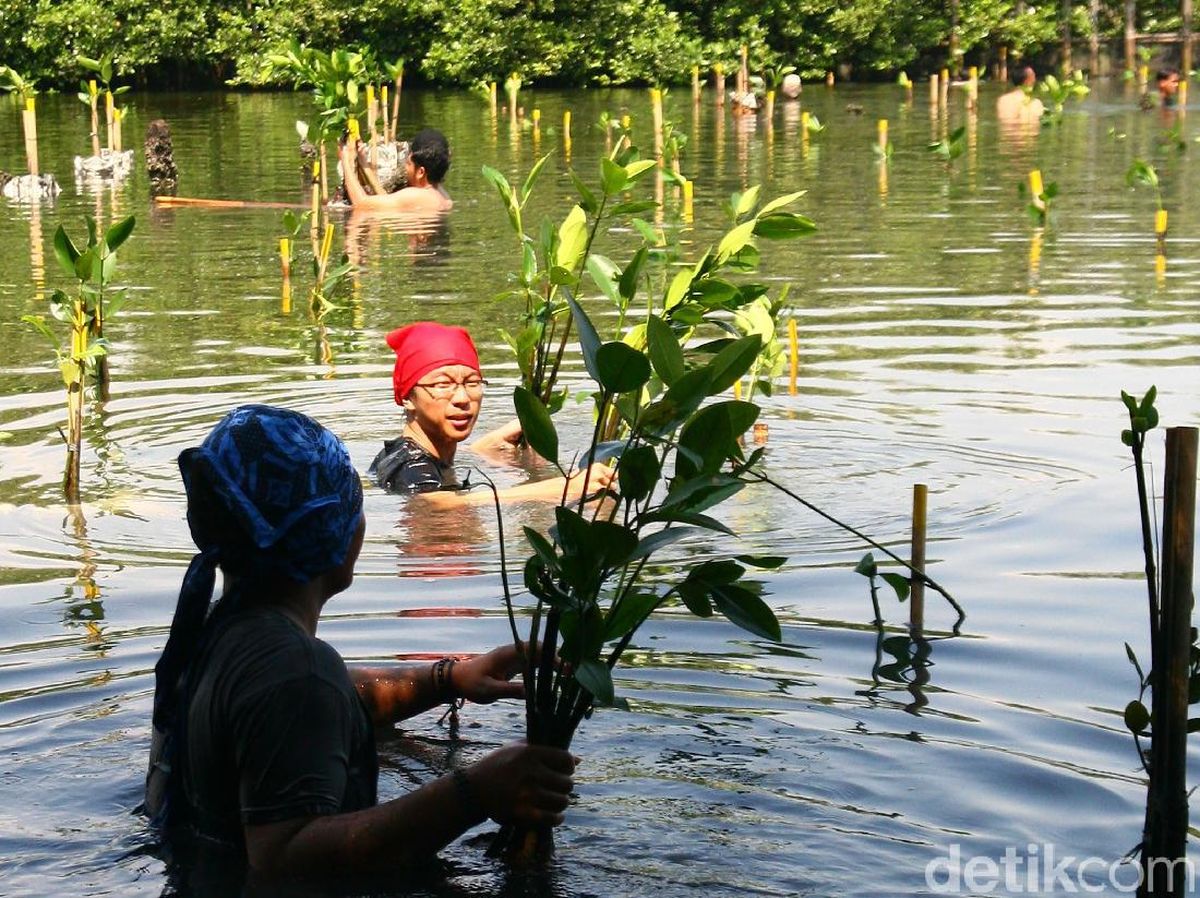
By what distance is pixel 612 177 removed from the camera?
18.1 feet

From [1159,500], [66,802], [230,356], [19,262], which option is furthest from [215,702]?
[19,262]

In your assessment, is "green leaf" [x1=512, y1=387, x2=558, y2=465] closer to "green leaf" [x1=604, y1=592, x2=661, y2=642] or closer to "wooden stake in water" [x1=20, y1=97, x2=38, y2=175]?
"green leaf" [x1=604, y1=592, x2=661, y2=642]

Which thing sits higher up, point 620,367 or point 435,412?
point 620,367

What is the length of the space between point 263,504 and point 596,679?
2.17 ft

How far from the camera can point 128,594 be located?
5.93 meters

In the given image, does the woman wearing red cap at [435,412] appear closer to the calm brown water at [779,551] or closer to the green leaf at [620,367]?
the calm brown water at [779,551]

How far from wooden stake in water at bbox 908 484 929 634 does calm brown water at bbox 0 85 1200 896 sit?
0.30 ft

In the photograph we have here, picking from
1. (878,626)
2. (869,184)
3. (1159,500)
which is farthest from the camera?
(869,184)

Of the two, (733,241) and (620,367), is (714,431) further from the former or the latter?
(733,241)

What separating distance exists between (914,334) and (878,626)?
5566mm

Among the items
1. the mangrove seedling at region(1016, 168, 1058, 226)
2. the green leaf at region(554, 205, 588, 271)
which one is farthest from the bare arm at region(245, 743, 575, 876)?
the mangrove seedling at region(1016, 168, 1058, 226)

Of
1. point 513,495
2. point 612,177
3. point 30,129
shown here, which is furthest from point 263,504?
point 30,129

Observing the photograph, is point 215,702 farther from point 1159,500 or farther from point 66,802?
point 1159,500

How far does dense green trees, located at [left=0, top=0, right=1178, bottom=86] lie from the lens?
131 ft
